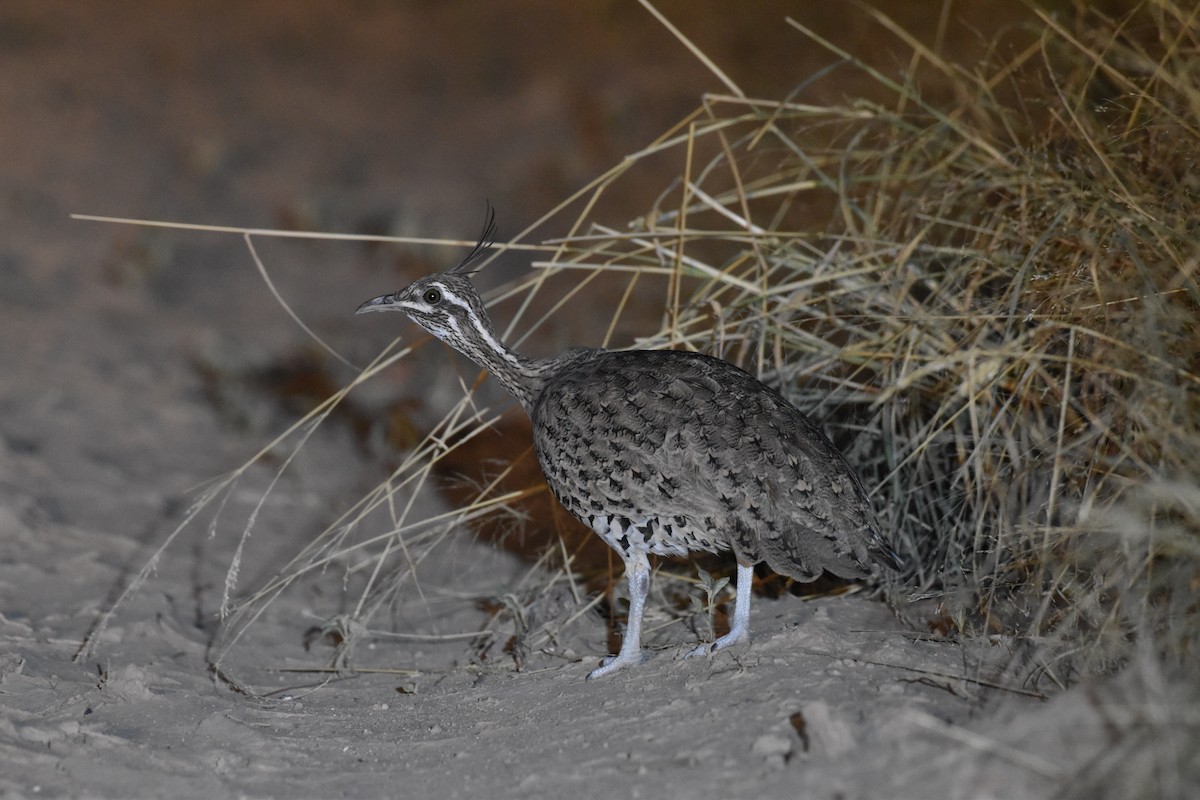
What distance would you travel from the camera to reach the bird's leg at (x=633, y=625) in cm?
386

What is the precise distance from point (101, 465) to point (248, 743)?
10.2 ft

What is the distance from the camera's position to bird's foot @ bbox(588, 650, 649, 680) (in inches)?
150

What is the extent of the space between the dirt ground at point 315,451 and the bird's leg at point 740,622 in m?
0.11

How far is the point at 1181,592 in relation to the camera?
9.76ft

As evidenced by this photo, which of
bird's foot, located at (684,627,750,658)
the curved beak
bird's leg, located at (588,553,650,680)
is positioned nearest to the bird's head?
the curved beak

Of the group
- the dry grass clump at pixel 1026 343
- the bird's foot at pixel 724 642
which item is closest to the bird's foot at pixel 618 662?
the bird's foot at pixel 724 642

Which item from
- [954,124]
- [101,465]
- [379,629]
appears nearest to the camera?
[954,124]

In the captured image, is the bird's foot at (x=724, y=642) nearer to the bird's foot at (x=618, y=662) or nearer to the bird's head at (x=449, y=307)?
the bird's foot at (x=618, y=662)

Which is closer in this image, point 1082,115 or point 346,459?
point 1082,115

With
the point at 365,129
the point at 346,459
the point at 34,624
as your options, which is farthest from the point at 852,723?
the point at 365,129

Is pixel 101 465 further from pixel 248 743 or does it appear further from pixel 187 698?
pixel 248 743

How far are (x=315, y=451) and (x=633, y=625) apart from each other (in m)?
3.22

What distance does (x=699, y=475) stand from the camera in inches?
146

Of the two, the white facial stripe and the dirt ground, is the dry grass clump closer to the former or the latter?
the dirt ground
